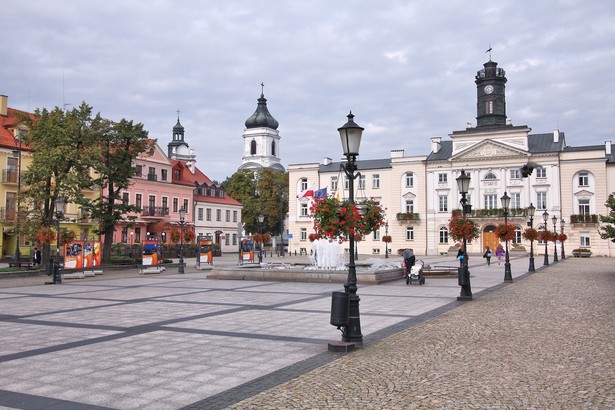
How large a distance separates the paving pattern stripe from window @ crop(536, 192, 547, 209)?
6245cm

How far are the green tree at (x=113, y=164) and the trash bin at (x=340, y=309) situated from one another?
28.8m

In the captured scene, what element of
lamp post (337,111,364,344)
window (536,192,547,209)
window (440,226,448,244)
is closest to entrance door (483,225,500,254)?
window (440,226,448,244)

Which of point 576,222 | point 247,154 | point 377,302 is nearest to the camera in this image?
point 377,302

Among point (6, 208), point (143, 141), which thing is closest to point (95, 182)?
point (143, 141)

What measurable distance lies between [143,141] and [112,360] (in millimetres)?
31291

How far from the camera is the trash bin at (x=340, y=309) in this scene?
9.49 meters

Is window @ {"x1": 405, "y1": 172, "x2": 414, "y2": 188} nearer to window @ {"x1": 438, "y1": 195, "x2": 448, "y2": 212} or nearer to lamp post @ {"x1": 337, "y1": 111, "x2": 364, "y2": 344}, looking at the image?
window @ {"x1": 438, "y1": 195, "x2": 448, "y2": 212}

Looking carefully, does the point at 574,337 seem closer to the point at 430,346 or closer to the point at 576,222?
the point at 430,346

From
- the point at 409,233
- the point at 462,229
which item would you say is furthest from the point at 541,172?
the point at 462,229

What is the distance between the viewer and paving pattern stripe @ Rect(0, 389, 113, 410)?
20.8ft

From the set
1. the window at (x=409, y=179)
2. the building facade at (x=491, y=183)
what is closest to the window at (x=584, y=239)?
the building facade at (x=491, y=183)

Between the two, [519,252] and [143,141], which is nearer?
[143,141]

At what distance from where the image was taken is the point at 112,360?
28.8 ft

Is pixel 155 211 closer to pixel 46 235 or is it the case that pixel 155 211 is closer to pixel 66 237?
pixel 66 237
